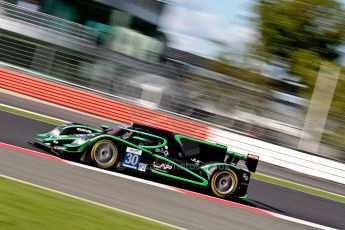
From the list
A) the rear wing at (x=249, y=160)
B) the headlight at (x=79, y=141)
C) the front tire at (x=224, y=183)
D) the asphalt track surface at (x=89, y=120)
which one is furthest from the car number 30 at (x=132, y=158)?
the asphalt track surface at (x=89, y=120)

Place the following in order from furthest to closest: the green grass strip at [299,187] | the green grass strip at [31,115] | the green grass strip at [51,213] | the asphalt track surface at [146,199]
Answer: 1. the green grass strip at [31,115]
2. the green grass strip at [299,187]
3. the asphalt track surface at [146,199]
4. the green grass strip at [51,213]

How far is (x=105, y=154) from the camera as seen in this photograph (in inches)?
381

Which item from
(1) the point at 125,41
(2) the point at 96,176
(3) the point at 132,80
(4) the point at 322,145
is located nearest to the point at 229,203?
(2) the point at 96,176

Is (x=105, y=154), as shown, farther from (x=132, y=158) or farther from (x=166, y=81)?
(x=166, y=81)

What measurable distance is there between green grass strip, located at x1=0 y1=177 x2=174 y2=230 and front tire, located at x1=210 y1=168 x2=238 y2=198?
3.26 meters

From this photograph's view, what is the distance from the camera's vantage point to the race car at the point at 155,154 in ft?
31.6

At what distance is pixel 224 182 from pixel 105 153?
6.32 ft

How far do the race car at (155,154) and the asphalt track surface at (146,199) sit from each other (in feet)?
1.43

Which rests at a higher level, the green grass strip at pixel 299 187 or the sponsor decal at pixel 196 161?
the sponsor decal at pixel 196 161

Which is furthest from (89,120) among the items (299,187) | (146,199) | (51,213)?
(51,213)

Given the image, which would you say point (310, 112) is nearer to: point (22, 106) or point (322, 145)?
point (322, 145)

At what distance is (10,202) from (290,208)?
20.4 ft

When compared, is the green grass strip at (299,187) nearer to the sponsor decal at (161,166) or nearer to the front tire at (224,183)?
the front tire at (224,183)

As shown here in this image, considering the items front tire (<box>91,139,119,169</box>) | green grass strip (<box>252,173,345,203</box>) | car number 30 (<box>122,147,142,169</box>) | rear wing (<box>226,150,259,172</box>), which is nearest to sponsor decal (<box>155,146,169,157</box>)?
car number 30 (<box>122,147,142,169</box>)
